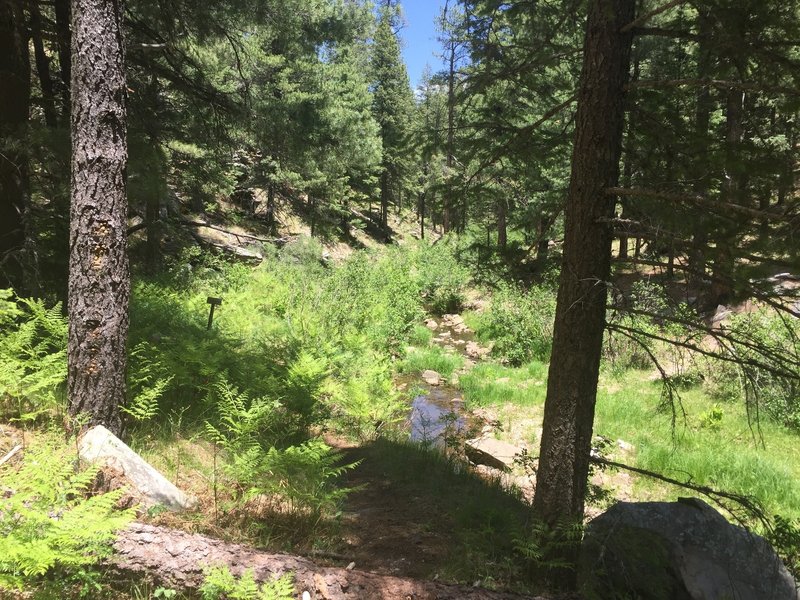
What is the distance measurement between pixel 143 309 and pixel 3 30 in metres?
4.24

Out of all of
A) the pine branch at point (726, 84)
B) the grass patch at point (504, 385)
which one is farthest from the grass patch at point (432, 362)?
the pine branch at point (726, 84)

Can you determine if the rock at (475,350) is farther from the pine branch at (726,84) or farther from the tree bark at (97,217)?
the pine branch at (726,84)

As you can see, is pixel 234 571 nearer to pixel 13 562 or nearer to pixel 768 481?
pixel 13 562

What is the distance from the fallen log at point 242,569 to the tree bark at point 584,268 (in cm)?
107

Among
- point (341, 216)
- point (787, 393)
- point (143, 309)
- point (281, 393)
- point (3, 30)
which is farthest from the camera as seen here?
point (341, 216)

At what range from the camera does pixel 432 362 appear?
13438 millimetres

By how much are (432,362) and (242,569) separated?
10.8 metres

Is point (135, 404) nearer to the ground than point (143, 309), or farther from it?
nearer to the ground

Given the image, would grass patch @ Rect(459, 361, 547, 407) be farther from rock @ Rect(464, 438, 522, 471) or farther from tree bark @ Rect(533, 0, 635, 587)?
tree bark @ Rect(533, 0, 635, 587)

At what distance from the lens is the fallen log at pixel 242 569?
111 inches

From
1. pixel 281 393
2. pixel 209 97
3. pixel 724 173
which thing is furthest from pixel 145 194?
pixel 724 173

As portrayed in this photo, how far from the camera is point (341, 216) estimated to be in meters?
31.1

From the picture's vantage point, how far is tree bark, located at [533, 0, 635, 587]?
3.65 meters

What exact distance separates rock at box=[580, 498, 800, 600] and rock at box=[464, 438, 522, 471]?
3344 millimetres
